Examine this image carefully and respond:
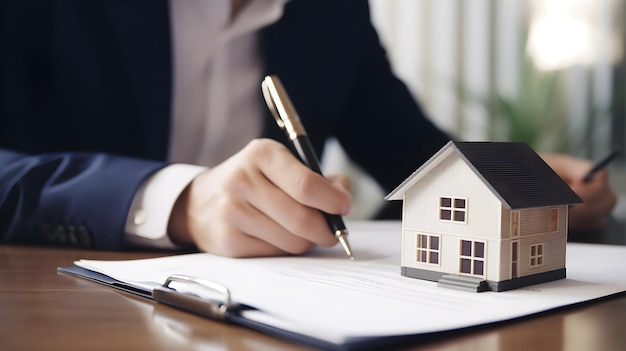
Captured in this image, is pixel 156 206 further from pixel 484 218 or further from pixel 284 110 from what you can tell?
pixel 484 218

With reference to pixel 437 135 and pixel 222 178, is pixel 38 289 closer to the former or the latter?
pixel 222 178

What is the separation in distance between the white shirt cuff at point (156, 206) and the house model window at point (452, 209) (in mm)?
351

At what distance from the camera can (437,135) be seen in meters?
1.52

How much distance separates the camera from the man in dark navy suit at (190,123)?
71cm

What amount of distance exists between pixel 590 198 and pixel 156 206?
61 cm

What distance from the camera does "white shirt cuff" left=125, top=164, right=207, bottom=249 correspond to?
79cm

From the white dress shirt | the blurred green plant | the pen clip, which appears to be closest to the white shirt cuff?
the pen clip

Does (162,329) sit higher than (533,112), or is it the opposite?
(533,112)

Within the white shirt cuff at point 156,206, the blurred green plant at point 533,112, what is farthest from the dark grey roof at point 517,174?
the blurred green plant at point 533,112

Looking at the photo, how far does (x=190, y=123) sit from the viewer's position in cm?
140

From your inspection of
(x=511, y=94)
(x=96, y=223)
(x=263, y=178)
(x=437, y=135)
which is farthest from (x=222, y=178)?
(x=511, y=94)

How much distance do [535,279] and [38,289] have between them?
1.34 feet

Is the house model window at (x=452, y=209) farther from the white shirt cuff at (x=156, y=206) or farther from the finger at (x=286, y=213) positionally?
the white shirt cuff at (x=156, y=206)

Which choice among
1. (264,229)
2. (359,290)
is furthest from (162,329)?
(264,229)
